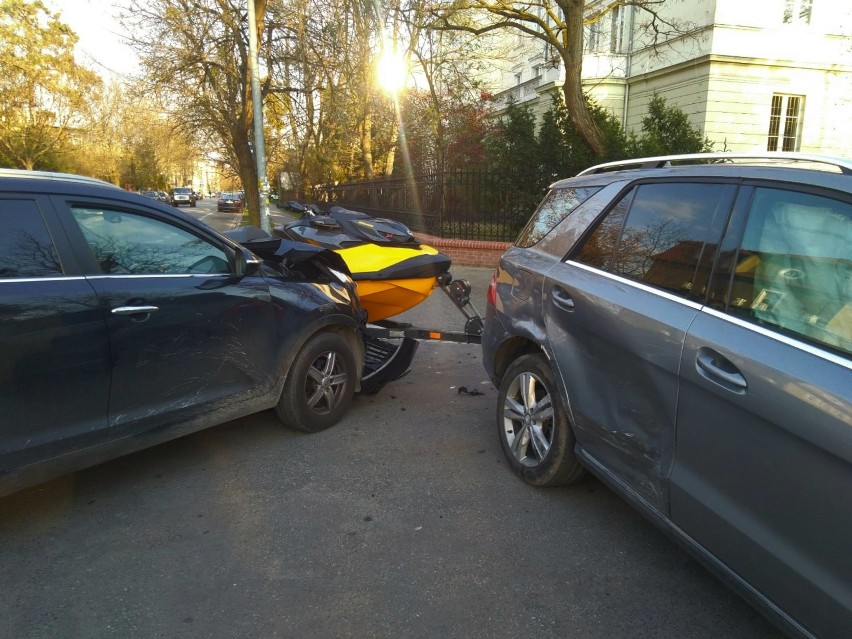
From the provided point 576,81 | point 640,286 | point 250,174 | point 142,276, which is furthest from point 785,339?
point 250,174

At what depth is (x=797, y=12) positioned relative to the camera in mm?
19922

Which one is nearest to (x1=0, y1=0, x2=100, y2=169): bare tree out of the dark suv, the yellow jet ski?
the dark suv

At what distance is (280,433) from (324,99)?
697 inches

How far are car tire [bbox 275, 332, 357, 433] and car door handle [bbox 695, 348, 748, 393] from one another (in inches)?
103

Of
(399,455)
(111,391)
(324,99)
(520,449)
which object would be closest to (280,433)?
(399,455)

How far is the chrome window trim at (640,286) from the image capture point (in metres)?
2.39

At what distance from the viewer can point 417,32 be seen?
→ 1681 centimetres

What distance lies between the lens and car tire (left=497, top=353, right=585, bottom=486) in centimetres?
318

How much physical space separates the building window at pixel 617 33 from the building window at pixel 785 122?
21.6ft

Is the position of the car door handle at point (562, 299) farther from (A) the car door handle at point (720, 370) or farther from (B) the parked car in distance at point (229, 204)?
(B) the parked car in distance at point (229, 204)

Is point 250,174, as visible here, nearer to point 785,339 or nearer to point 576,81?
point 576,81

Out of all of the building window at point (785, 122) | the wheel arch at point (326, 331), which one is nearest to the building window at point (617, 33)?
the building window at point (785, 122)

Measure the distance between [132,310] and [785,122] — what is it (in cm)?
2462

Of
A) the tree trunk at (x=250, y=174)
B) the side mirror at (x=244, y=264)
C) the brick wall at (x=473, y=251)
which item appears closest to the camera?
the side mirror at (x=244, y=264)
